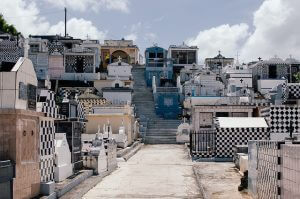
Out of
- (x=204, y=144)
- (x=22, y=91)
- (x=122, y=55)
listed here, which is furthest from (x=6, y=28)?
(x=22, y=91)

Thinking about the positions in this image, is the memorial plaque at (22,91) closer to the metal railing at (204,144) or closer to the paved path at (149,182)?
the paved path at (149,182)

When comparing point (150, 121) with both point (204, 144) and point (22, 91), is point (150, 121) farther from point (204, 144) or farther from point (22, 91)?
point (22, 91)

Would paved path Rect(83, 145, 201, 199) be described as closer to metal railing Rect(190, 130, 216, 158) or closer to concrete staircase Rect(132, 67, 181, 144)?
metal railing Rect(190, 130, 216, 158)

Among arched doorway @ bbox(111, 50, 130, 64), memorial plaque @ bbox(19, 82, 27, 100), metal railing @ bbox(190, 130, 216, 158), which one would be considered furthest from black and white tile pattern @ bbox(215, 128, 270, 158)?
arched doorway @ bbox(111, 50, 130, 64)

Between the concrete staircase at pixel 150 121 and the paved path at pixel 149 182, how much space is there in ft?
60.8

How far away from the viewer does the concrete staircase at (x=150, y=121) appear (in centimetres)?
4669

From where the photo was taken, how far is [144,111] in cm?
5550

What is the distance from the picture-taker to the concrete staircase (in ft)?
153

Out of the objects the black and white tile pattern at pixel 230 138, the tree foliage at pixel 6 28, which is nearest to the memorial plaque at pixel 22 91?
the black and white tile pattern at pixel 230 138

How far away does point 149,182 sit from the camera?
61.6ft

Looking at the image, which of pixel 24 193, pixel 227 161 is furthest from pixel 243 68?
pixel 24 193

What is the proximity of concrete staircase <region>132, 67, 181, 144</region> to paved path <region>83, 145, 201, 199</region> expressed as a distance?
730 inches

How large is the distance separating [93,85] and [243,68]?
58.4 feet

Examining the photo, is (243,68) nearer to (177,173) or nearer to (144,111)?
(144,111)
